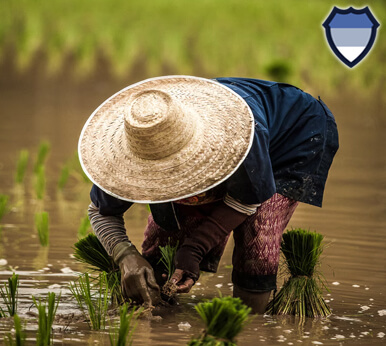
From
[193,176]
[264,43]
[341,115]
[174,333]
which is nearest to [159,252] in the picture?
[174,333]

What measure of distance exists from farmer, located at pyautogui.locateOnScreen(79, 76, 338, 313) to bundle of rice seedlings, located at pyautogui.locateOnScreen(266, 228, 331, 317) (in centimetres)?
12

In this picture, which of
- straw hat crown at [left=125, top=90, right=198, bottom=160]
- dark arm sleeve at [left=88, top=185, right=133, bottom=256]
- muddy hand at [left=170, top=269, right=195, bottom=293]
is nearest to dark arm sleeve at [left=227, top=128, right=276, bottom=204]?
straw hat crown at [left=125, top=90, right=198, bottom=160]

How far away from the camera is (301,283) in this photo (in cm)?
375

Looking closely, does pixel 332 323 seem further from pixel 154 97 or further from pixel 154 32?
pixel 154 32

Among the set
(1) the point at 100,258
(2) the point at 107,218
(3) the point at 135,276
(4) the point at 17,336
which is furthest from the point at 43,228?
(4) the point at 17,336

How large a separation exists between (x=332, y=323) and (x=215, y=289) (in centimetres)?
68

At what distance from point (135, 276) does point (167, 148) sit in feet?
1.67

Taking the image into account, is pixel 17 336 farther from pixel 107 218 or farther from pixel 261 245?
pixel 261 245

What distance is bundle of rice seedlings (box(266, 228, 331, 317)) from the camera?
3697 mm

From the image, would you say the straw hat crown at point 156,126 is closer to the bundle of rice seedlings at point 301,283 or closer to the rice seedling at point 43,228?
the bundle of rice seedlings at point 301,283

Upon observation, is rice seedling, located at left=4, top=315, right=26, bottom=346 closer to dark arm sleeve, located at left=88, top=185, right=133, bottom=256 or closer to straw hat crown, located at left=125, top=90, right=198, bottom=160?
dark arm sleeve, located at left=88, top=185, right=133, bottom=256

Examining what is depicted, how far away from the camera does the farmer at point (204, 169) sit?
10.2 feet

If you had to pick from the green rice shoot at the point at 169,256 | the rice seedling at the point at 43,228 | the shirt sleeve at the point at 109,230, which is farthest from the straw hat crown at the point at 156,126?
the rice seedling at the point at 43,228

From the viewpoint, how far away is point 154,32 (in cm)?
1384
